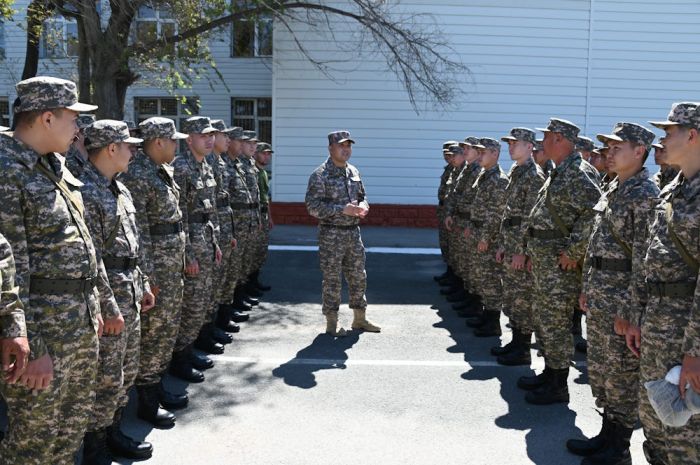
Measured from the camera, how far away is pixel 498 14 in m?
15.7

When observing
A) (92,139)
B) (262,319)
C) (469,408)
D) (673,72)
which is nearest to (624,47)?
(673,72)

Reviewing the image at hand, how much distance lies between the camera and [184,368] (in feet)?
19.0

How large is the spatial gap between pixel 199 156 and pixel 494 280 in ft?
11.7

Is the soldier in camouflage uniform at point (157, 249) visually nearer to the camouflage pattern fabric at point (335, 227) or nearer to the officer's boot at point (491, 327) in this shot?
the camouflage pattern fabric at point (335, 227)

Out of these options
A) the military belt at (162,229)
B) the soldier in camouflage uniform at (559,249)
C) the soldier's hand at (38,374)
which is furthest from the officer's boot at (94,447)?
the soldier in camouflage uniform at (559,249)

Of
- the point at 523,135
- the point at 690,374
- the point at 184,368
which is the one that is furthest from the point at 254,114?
the point at 690,374

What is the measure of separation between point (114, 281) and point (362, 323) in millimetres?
4007

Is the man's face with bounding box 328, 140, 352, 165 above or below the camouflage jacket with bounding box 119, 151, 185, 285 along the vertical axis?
above

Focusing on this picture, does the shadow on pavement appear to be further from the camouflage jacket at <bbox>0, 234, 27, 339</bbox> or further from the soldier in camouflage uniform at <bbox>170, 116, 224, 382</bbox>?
the camouflage jacket at <bbox>0, 234, 27, 339</bbox>

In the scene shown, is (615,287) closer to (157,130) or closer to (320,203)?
(157,130)

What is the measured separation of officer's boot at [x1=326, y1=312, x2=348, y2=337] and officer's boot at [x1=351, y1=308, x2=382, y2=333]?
28 centimetres

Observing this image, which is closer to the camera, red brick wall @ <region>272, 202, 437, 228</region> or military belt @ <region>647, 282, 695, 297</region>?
A: military belt @ <region>647, 282, 695, 297</region>

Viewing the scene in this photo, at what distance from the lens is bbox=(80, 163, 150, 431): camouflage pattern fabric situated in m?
3.80

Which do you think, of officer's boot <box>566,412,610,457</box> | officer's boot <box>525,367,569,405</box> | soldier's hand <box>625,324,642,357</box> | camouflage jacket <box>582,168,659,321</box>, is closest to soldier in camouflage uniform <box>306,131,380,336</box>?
officer's boot <box>525,367,569,405</box>
